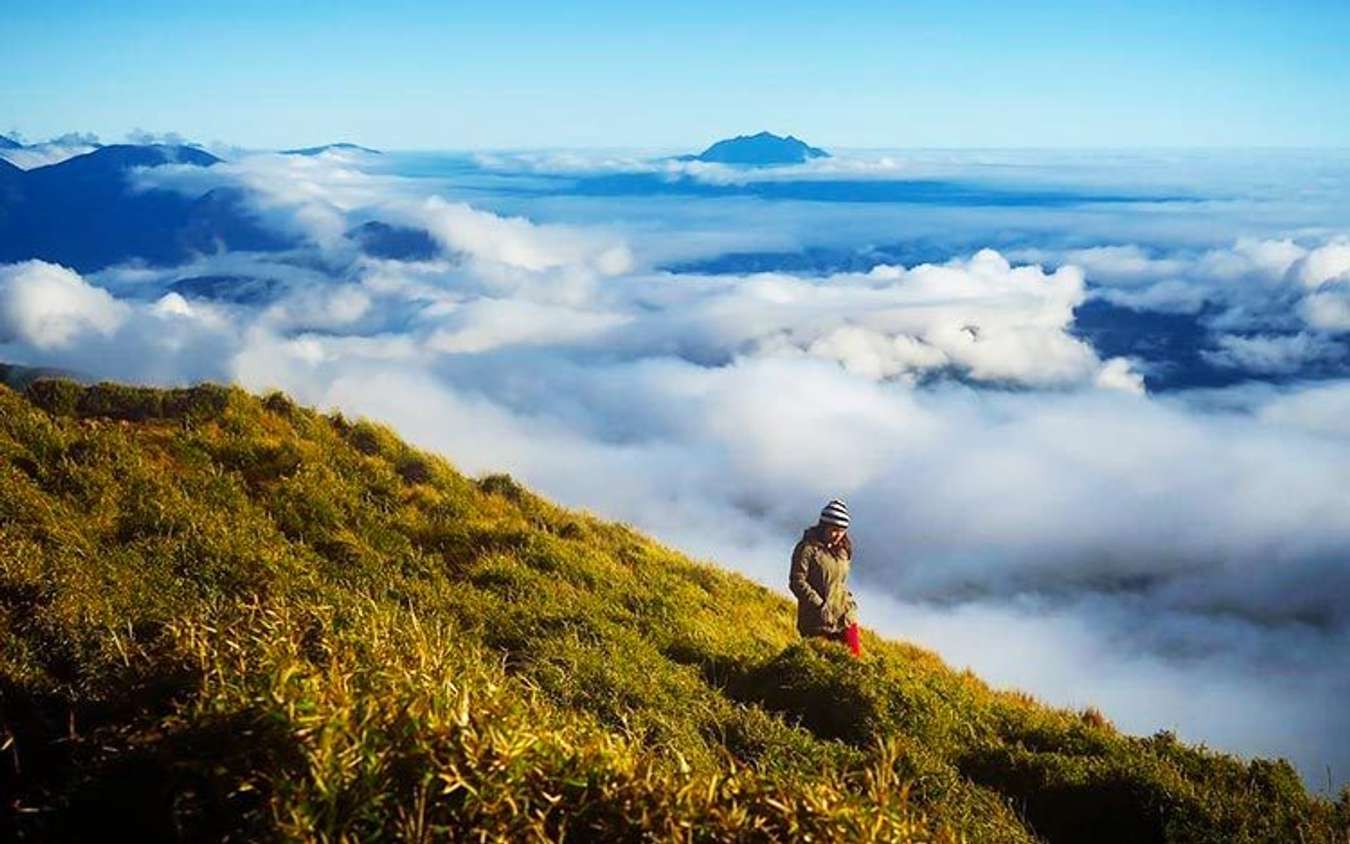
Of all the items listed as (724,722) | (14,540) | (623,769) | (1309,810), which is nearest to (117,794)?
(623,769)

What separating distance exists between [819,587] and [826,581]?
14cm

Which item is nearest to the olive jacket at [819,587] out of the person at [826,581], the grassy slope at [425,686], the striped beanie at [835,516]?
the person at [826,581]

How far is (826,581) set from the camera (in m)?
13.8

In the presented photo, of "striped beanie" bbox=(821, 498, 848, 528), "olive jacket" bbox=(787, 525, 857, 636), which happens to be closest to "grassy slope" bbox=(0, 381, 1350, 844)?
"olive jacket" bbox=(787, 525, 857, 636)

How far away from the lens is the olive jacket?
13.6m

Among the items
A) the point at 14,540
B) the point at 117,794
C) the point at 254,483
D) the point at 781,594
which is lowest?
the point at 781,594

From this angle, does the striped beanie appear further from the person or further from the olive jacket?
the olive jacket

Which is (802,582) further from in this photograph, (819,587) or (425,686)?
(425,686)

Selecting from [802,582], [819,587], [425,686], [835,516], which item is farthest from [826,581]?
[425,686]

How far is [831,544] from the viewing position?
14008mm

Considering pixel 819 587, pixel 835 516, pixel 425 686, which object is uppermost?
pixel 425 686

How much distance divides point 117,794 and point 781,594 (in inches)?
639

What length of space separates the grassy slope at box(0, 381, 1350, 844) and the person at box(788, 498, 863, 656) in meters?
0.83

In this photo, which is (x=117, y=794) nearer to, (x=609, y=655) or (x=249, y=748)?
(x=249, y=748)
